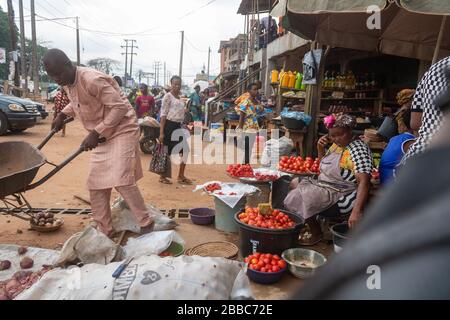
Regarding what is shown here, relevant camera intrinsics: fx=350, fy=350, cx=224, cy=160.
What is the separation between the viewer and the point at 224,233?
4410 millimetres

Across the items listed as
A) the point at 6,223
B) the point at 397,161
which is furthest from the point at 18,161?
the point at 397,161

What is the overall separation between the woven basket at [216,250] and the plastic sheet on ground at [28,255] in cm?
132

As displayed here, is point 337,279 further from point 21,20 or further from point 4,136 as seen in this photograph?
point 21,20

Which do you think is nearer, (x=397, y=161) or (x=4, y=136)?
(x=397, y=161)

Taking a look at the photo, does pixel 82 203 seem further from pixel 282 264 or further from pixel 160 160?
pixel 282 264

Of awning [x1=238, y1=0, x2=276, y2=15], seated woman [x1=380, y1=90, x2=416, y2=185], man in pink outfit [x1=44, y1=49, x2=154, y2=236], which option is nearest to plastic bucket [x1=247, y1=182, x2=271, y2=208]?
man in pink outfit [x1=44, y1=49, x2=154, y2=236]

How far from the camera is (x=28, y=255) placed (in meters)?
3.40

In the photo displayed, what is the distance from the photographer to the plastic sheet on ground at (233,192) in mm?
4168

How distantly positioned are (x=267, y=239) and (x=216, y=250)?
2.15ft

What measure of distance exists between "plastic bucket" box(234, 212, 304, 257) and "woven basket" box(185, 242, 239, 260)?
24 centimetres

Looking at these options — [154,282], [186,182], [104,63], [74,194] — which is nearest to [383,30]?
[186,182]

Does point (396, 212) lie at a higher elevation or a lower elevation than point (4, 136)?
higher

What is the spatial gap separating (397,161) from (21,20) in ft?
80.6

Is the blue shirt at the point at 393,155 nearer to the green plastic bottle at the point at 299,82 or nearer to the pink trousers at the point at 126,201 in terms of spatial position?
the pink trousers at the point at 126,201
